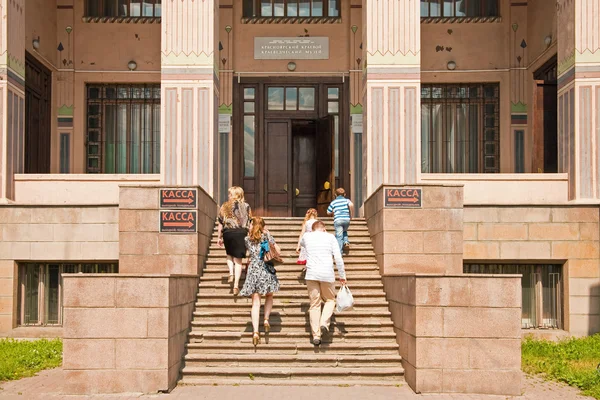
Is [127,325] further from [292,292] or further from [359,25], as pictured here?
[359,25]

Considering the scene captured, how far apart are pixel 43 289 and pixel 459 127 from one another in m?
10.6

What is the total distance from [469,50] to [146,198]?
1009 cm

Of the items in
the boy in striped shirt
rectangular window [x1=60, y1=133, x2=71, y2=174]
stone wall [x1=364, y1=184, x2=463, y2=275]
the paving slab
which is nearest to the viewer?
the paving slab

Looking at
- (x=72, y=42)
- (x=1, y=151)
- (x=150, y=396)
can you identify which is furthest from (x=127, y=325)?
(x=72, y=42)

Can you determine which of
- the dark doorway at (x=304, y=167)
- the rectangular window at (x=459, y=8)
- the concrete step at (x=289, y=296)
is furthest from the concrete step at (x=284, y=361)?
the rectangular window at (x=459, y=8)

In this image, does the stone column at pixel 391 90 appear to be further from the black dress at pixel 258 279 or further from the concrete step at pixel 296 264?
the black dress at pixel 258 279

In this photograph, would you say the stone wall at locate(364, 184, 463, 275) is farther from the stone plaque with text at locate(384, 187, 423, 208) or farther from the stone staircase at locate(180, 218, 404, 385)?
the stone staircase at locate(180, 218, 404, 385)

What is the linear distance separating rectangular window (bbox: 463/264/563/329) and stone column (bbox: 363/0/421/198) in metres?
2.65

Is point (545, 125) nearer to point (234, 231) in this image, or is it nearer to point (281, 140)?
point (281, 140)

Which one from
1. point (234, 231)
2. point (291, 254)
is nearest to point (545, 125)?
point (291, 254)

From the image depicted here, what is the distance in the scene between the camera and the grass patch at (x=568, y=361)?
12.2 metres

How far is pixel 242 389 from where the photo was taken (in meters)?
11.6

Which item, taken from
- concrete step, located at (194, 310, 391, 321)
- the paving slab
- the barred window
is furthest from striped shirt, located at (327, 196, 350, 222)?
the barred window

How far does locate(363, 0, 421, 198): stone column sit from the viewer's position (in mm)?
17953
